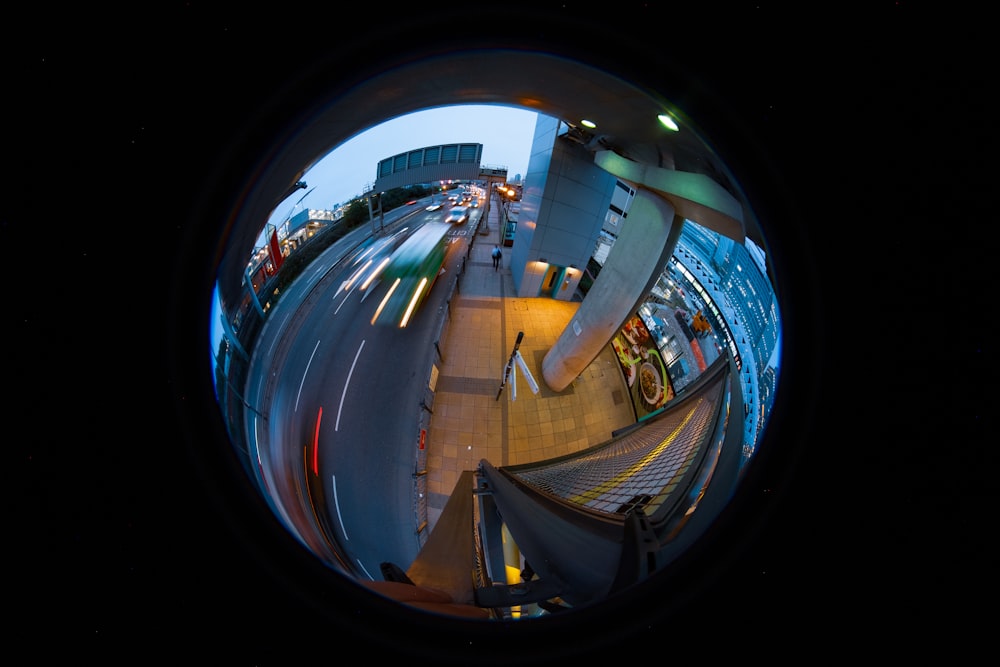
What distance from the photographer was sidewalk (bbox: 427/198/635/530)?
5887mm

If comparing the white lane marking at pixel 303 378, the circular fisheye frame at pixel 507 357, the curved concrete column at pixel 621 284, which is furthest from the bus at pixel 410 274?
the curved concrete column at pixel 621 284

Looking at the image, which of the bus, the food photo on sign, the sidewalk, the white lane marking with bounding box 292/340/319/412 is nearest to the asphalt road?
the white lane marking with bounding box 292/340/319/412

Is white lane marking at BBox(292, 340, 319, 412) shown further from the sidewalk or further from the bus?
the sidewalk

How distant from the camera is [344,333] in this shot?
15.5 ft

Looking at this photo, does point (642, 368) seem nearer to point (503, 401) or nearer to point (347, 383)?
point (503, 401)

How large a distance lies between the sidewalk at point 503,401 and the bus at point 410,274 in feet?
Result: 4.41

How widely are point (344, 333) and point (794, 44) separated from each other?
522cm

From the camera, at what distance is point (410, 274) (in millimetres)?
6586

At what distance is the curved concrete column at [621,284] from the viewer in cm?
508

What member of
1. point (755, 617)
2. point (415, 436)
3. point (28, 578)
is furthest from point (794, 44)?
point (415, 436)

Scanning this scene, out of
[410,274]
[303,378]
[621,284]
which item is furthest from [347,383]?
[621,284]

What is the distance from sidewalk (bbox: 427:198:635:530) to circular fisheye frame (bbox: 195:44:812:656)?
2.1 inches

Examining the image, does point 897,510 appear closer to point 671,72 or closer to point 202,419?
point 671,72

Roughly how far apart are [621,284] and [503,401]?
369cm
